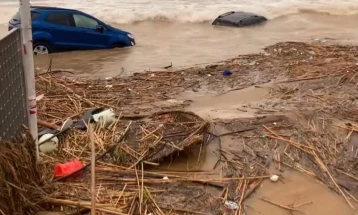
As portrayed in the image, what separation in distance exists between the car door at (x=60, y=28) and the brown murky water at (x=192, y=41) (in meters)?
0.34

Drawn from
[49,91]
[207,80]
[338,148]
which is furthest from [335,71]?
[49,91]

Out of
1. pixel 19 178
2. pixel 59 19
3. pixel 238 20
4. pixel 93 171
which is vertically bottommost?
pixel 238 20

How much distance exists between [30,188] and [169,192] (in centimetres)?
129

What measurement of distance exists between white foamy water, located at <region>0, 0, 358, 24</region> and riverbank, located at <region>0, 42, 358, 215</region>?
18338 mm

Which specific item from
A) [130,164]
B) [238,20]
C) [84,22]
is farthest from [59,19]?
[130,164]

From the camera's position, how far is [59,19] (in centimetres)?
1652

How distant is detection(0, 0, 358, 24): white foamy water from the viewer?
27719 mm

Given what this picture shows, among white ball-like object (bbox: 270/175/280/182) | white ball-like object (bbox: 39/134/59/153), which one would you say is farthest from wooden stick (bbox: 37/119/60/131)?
white ball-like object (bbox: 270/175/280/182)

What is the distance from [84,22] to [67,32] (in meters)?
0.66

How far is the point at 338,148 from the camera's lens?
20.5ft

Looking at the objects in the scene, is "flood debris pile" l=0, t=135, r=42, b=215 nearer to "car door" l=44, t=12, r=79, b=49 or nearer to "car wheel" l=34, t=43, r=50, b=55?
"car wheel" l=34, t=43, r=50, b=55

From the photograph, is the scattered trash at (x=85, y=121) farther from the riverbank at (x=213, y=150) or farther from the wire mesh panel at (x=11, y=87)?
the wire mesh panel at (x=11, y=87)

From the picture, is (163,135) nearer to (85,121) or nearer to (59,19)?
(85,121)

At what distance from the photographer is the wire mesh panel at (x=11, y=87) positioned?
172 inches
